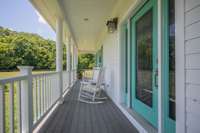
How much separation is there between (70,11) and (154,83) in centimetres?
353

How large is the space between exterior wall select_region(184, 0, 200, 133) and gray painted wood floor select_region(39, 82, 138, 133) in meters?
1.58

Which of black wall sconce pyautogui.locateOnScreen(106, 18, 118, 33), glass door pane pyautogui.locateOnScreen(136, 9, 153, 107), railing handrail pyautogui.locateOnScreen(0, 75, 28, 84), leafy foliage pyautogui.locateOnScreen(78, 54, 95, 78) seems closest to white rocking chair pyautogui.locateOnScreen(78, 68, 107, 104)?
black wall sconce pyautogui.locateOnScreen(106, 18, 118, 33)

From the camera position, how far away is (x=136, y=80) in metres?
3.62

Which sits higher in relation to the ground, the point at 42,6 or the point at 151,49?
the point at 42,6

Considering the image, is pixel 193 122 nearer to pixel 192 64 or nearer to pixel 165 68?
pixel 192 64

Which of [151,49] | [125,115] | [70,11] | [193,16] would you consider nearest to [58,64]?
[70,11]

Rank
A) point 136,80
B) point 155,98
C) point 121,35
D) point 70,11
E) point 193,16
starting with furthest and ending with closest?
1. point 70,11
2. point 121,35
3. point 136,80
4. point 155,98
5. point 193,16

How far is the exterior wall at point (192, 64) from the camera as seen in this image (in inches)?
56.3

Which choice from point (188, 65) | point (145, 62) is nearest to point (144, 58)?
point (145, 62)

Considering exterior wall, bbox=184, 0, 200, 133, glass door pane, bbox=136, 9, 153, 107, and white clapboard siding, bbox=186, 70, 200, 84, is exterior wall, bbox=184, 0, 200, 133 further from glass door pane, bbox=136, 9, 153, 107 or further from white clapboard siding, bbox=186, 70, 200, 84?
glass door pane, bbox=136, 9, 153, 107

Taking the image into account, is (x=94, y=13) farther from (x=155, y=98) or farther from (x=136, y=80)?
(x=155, y=98)

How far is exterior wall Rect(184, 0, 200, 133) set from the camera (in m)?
1.43

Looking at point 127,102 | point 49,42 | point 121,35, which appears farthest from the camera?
point 49,42

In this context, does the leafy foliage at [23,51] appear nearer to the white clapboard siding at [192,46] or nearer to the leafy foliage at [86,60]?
the leafy foliage at [86,60]
